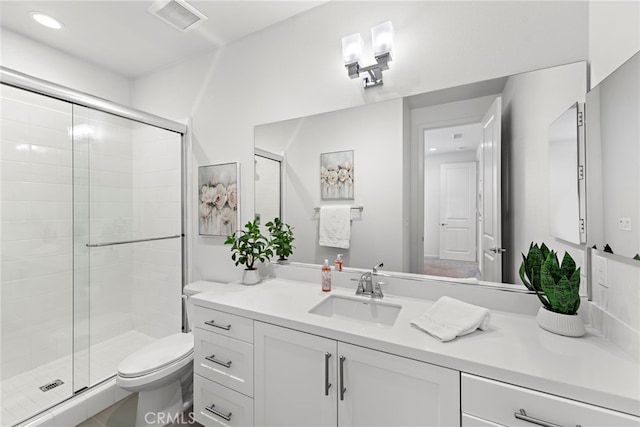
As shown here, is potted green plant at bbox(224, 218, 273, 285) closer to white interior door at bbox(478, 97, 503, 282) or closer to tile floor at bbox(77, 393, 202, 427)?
tile floor at bbox(77, 393, 202, 427)

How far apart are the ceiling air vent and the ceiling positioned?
13cm

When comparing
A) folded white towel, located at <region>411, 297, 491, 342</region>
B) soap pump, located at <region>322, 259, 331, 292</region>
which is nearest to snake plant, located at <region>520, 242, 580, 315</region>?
folded white towel, located at <region>411, 297, 491, 342</region>

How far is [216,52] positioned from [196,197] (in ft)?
3.96

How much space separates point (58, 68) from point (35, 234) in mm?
1404

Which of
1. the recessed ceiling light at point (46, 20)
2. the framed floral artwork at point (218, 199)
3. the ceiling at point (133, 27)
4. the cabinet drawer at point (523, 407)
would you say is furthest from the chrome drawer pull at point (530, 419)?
the recessed ceiling light at point (46, 20)

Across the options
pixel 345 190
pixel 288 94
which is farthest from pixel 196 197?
pixel 345 190

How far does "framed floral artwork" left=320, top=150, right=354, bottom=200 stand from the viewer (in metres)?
1.72

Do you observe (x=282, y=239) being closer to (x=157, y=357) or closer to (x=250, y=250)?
(x=250, y=250)

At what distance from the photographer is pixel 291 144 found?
191 cm

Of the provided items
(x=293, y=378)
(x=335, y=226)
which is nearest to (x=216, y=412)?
(x=293, y=378)

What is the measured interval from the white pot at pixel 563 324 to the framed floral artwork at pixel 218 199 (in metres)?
1.89

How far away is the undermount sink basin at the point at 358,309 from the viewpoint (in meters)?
1.42

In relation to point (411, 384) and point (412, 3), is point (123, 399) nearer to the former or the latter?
point (411, 384)

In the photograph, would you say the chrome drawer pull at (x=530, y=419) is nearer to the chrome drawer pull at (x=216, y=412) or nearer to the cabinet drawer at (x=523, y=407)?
the cabinet drawer at (x=523, y=407)
